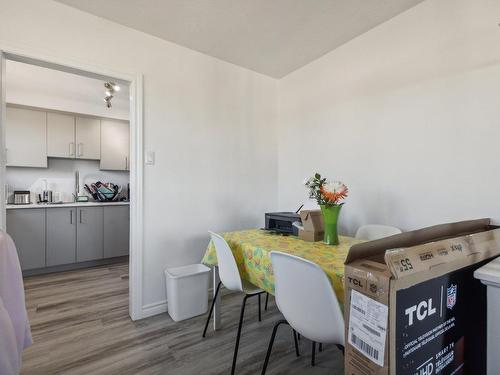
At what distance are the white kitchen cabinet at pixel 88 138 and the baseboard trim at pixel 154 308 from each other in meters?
2.60

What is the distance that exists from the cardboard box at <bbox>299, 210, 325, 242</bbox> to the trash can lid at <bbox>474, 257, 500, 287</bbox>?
3.27 ft

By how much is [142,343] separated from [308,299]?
144 cm

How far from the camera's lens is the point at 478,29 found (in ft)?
5.18

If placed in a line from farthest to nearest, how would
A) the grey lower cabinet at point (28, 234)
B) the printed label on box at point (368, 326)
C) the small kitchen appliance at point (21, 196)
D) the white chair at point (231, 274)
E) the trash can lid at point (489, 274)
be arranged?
the small kitchen appliance at point (21, 196) < the grey lower cabinet at point (28, 234) < the white chair at point (231, 274) < the trash can lid at point (489, 274) < the printed label on box at point (368, 326)

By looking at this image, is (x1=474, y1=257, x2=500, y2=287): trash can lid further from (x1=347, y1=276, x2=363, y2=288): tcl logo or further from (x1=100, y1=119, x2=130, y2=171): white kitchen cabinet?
(x1=100, y1=119, x2=130, y2=171): white kitchen cabinet

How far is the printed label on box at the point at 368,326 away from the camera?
0.54 meters

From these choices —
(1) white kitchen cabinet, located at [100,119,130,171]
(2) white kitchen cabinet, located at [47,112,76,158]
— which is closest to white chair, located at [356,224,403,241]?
(1) white kitchen cabinet, located at [100,119,130,171]

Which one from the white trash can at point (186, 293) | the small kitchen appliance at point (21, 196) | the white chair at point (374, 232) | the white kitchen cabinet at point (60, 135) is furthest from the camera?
the white kitchen cabinet at point (60, 135)

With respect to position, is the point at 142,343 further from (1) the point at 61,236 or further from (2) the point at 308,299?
(1) the point at 61,236

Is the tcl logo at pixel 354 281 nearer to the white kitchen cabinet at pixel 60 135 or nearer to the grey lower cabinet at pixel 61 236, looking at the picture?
the grey lower cabinet at pixel 61 236

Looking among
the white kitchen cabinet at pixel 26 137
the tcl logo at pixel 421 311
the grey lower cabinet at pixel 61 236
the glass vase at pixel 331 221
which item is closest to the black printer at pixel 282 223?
the glass vase at pixel 331 221

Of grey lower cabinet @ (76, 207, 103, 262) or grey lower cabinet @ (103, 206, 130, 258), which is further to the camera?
grey lower cabinet @ (103, 206, 130, 258)

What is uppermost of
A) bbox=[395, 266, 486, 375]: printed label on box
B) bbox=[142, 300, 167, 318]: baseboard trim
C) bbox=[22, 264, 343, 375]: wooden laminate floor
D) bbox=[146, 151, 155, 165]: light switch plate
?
bbox=[146, 151, 155, 165]: light switch plate

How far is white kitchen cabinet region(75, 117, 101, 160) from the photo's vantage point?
3.69 meters
